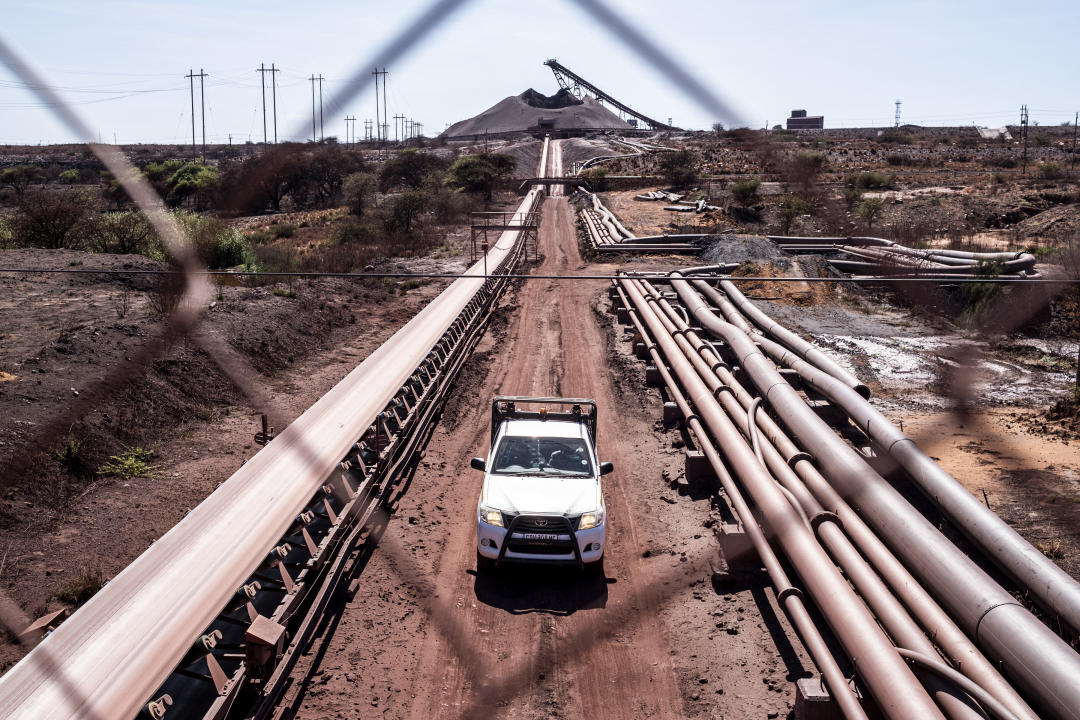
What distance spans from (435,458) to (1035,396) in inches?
686

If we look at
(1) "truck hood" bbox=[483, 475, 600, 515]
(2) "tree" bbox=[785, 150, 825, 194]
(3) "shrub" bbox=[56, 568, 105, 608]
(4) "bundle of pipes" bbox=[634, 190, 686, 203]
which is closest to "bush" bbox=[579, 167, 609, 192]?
(4) "bundle of pipes" bbox=[634, 190, 686, 203]

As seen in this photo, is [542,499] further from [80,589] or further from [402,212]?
[402,212]

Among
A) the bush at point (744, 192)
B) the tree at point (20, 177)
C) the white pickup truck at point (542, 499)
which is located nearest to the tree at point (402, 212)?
the bush at point (744, 192)

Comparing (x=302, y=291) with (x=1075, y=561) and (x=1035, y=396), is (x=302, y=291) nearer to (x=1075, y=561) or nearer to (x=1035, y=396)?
(x=1035, y=396)

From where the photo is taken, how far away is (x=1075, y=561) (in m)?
12.7

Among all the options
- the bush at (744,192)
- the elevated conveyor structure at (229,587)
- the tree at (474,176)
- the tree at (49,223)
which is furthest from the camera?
the tree at (474,176)

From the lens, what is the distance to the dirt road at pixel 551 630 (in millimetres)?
9516

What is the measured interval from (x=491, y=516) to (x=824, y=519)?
5087 millimetres

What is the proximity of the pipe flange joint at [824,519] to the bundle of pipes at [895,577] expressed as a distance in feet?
0.08

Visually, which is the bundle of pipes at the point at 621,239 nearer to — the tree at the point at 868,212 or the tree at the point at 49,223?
the tree at the point at 49,223

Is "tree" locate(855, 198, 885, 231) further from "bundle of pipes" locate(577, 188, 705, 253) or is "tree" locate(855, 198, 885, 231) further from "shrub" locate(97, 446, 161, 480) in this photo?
"bundle of pipes" locate(577, 188, 705, 253)

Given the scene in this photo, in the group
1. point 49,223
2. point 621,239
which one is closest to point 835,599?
point 49,223

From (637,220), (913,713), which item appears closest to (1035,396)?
(913,713)

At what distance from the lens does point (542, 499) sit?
13102mm
